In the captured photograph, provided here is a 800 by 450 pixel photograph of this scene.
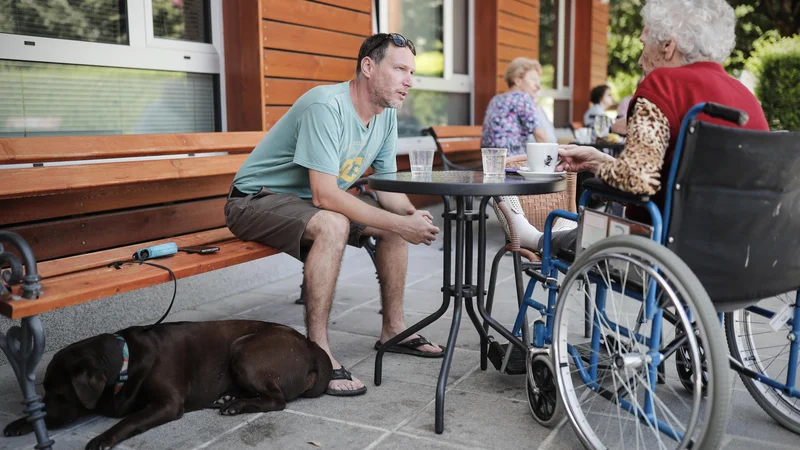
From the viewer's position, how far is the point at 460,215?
108 inches

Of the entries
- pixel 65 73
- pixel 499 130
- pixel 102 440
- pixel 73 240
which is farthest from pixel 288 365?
pixel 499 130

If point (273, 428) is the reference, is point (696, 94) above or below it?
above

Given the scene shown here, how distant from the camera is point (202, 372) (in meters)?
2.55

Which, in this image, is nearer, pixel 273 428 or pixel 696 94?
pixel 696 94

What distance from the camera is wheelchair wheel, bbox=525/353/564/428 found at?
7.72 feet

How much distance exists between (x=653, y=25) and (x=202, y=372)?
1.87 meters

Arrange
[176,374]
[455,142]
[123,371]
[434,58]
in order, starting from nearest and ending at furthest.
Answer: [123,371] < [176,374] < [455,142] < [434,58]

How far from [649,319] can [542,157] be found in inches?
33.4

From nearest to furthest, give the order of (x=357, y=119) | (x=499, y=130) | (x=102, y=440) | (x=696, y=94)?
(x=696, y=94), (x=102, y=440), (x=357, y=119), (x=499, y=130)

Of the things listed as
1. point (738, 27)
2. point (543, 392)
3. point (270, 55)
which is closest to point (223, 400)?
point (543, 392)

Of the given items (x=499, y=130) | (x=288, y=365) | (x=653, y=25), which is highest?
(x=653, y=25)

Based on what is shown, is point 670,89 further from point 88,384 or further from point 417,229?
A: point 88,384

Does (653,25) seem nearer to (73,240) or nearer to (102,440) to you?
(102,440)

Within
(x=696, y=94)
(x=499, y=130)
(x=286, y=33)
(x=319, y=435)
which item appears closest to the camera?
(x=696, y=94)
